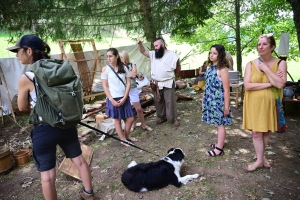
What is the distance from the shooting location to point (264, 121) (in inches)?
99.7

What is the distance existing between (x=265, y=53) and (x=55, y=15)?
6.65 m

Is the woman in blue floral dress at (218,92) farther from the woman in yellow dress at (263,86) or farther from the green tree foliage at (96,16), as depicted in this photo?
the green tree foliage at (96,16)

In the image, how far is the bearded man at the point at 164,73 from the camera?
4301mm

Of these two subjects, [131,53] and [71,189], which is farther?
[131,53]

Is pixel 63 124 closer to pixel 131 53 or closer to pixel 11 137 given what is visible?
pixel 11 137

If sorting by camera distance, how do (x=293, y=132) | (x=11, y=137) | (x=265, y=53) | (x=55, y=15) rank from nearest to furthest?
1. (x=265, y=53)
2. (x=293, y=132)
3. (x=11, y=137)
4. (x=55, y=15)

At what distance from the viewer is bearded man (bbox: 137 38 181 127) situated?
14.1ft

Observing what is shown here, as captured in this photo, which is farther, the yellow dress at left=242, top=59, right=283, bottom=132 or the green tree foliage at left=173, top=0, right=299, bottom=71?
the green tree foliage at left=173, top=0, right=299, bottom=71

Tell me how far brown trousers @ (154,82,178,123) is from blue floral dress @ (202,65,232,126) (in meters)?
1.40

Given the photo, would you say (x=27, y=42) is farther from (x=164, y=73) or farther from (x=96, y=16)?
(x=96, y=16)

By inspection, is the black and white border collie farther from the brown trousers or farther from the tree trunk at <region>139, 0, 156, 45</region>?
the tree trunk at <region>139, 0, 156, 45</region>

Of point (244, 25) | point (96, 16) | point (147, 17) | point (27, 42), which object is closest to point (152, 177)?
point (27, 42)

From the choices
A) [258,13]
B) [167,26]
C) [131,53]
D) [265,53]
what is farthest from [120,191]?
[258,13]

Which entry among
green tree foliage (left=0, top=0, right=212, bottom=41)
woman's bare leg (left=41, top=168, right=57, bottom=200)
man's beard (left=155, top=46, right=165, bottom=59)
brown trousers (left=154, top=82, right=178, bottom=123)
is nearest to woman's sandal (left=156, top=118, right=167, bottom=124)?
brown trousers (left=154, top=82, right=178, bottom=123)
